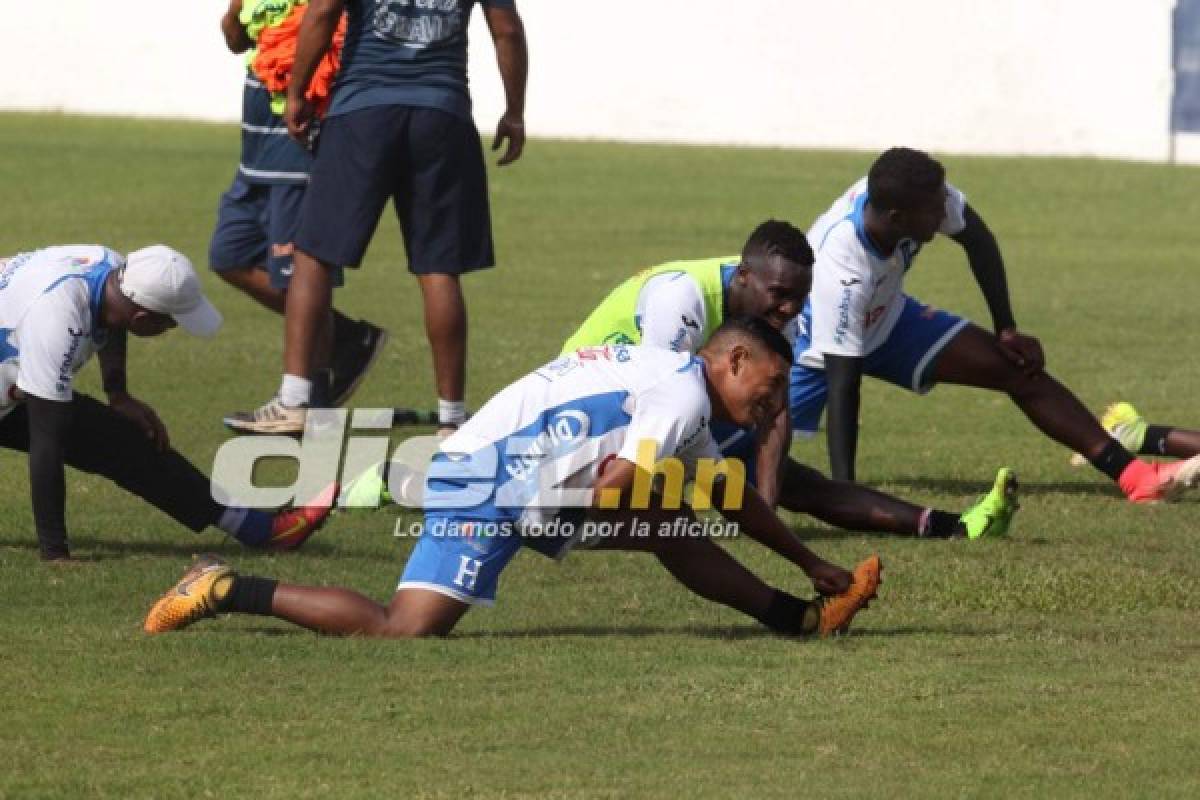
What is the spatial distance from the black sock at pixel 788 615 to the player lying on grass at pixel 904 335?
239 centimetres

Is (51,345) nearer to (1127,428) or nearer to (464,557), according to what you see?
(464,557)

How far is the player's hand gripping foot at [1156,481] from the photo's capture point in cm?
1003

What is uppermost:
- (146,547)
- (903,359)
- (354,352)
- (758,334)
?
(758,334)

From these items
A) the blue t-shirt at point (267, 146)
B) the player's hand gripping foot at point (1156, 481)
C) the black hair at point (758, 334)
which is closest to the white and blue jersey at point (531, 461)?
the black hair at point (758, 334)

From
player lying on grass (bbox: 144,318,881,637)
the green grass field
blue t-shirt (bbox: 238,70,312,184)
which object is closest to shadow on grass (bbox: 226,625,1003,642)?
the green grass field

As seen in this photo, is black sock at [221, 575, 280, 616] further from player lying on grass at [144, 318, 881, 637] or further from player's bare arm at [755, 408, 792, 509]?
player's bare arm at [755, 408, 792, 509]

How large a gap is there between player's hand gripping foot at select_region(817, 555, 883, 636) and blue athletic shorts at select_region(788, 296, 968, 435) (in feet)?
9.12

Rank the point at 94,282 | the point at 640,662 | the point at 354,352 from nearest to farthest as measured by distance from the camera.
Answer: the point at 640,662 → the point at 94,282 → the point at 354,352

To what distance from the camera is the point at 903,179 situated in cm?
988

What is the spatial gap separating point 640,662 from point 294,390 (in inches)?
152

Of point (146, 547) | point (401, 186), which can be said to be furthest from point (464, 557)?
point (401, 186)

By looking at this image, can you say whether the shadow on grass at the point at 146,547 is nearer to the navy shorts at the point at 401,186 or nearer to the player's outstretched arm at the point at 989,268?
the navy shorts at the point at 401,186

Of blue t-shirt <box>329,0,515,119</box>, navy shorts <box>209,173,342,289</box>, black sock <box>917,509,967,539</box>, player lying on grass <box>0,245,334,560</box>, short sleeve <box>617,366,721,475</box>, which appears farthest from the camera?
navy shorts <box>209,173,342,289</box>

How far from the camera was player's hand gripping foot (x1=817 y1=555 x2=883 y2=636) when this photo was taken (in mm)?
7645
